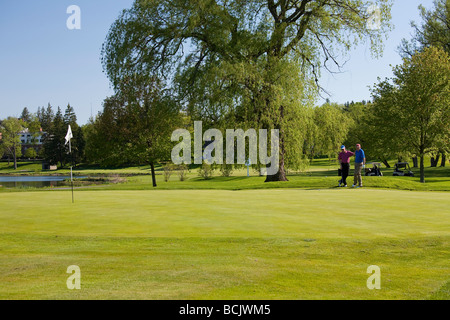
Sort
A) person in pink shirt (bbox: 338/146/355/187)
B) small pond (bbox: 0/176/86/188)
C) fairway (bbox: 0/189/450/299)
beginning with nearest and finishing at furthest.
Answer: fairway (bbox: 0/189/450/299) < person in pink shirt (bbox: 338/146/355/187) < small pond (bbox: 0/176/86/188)

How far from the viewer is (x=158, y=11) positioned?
32.5 m

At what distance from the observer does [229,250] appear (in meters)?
8.34

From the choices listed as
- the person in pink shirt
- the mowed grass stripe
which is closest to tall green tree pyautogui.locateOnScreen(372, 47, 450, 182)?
the person in pink shirt

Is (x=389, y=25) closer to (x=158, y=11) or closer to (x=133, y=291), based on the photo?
(x=158, y=11)

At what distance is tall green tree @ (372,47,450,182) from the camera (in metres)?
36.6

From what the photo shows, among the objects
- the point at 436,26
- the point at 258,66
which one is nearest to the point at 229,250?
the point at 258,66

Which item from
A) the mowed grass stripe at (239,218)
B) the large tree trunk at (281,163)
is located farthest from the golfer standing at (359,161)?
the large tree trunk at (281,163)

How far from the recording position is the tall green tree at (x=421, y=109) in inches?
1439

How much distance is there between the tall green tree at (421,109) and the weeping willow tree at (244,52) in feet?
26.5

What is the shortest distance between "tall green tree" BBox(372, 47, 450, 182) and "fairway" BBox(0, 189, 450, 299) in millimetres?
24858

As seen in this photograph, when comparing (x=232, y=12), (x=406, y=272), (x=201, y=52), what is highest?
(x=232, y=12)

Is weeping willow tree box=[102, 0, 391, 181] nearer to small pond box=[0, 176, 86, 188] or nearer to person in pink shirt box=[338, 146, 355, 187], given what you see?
person in pink shirt box=[338, 146, 355, 187]

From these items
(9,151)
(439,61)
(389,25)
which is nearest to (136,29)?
(389,25)
